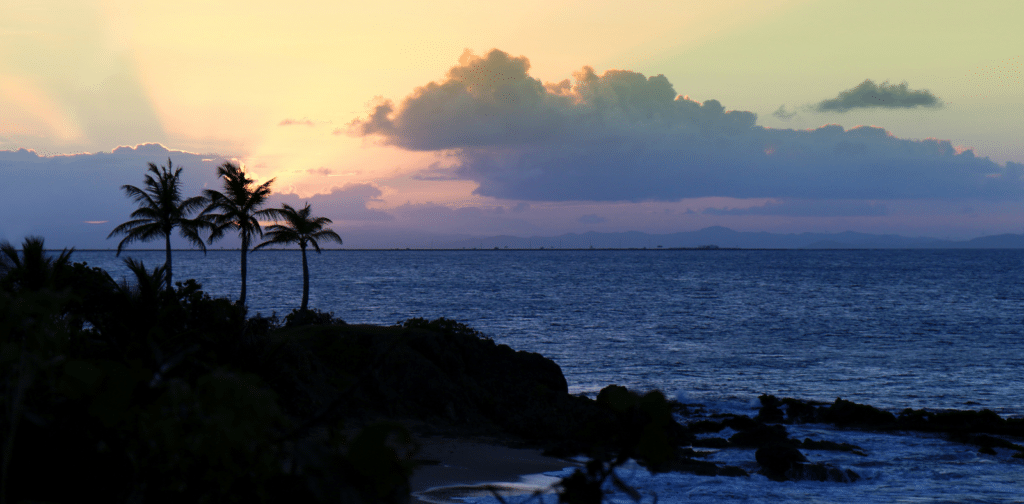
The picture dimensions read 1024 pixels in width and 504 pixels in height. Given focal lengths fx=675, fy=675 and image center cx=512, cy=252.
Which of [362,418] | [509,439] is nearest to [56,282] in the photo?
[362,418]

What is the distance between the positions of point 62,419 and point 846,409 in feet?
86.1

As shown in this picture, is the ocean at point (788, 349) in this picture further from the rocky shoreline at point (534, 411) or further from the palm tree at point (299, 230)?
the palm tree at point (299, 230)

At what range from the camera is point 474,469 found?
16.1 metres

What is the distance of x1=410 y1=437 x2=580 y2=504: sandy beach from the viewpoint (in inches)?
567

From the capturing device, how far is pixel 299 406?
17.6 m

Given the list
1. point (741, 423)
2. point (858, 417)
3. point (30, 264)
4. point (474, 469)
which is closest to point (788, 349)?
point (858, 417)

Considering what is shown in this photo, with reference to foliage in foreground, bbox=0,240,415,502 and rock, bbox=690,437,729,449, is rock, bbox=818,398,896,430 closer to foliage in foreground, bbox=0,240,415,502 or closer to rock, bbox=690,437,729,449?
rock, bbox=690,437,729,449

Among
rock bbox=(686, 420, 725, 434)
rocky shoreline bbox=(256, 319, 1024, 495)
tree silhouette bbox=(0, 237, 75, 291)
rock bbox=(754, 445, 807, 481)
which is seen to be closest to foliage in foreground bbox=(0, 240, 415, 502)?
tree silhouette bbox=(0, 237, 75, 291)

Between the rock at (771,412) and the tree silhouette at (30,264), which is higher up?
the tree silhouette at (30,264)

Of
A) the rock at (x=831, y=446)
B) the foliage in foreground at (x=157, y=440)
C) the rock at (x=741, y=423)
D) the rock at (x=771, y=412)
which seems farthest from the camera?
the rock at (x=771, y=412)

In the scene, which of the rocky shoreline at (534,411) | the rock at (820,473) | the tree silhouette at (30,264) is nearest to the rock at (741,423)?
the rocky shoreline at (534,411)

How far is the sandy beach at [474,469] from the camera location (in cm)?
1441

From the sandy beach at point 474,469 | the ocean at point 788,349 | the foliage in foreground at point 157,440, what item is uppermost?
the foliage in foreground at point 157,440

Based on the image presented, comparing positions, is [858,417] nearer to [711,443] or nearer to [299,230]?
[711,443]
